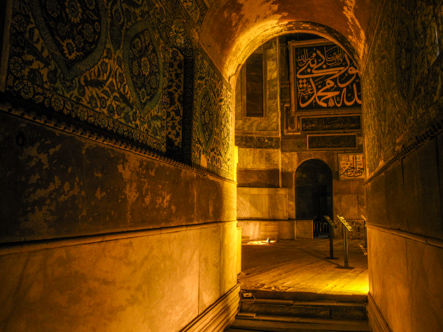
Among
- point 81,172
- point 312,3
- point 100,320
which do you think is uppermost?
point 312,3

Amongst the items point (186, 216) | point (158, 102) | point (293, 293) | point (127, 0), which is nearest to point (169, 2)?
point (127, 0)

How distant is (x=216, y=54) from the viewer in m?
3.41

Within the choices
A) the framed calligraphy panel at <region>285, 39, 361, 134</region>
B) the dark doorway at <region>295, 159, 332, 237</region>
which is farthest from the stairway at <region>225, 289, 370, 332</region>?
the dark doorway at <region>295, 159, 332, 237</region>

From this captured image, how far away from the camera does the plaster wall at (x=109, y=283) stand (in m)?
1.13

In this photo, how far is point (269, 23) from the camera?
390 cm

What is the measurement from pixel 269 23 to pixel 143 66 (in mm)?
2359

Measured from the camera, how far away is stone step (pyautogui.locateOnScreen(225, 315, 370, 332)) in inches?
122

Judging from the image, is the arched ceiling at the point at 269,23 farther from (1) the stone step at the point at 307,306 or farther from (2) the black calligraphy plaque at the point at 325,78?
(2) the black calligraphy plaque at the point at 325,78

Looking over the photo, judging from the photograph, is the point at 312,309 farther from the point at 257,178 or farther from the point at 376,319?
the point at 257,178

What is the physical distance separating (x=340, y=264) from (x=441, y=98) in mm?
4843

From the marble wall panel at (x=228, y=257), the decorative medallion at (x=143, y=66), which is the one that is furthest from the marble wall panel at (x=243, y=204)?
→ the decorative medallion at (x=143, y=66)

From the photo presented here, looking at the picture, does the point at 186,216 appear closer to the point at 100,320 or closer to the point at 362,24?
the point at 100,320

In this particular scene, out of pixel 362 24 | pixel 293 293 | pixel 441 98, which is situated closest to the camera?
pixel 441 98

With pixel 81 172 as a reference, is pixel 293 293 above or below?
below
